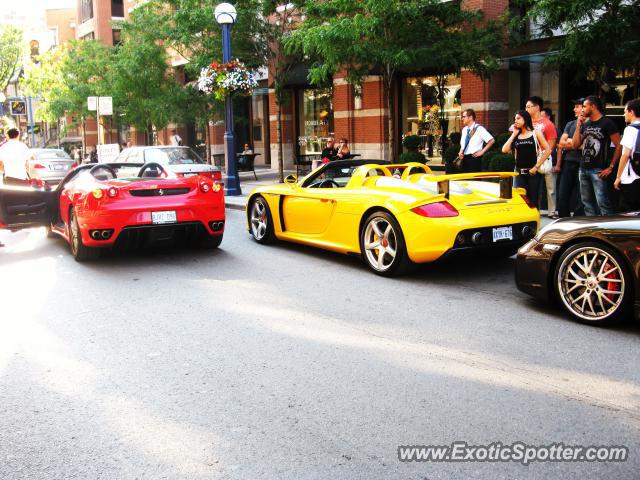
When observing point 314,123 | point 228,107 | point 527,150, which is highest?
point 314,123

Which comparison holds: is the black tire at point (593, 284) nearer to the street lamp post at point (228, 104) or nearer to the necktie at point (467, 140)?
the necktie at point (467, 140)

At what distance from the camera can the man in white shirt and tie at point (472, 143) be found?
10961mm

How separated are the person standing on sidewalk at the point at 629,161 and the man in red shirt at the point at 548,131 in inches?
83.4

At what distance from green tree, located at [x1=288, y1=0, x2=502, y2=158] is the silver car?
4093 millimetres

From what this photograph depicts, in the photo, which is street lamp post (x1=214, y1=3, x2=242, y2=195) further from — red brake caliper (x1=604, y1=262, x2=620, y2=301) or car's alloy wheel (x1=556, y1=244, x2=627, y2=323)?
red brake caliper (x1=604, y1=262, x2=620, y2=301)

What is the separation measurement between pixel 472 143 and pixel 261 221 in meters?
3.82

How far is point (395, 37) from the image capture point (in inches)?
563

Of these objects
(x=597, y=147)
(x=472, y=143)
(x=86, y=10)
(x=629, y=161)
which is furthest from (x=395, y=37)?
(x=86, y=10)

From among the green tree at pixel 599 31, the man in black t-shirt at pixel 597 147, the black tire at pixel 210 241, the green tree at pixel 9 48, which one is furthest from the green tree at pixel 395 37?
the green tree at pixel 9 48

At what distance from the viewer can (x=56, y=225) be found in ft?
32.9

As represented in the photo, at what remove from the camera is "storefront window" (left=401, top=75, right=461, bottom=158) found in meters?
20.7

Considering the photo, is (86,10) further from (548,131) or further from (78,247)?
(548,131)

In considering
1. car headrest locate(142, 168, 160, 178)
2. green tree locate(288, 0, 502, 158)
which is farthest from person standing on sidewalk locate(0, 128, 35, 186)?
green tree locate(288, 0, 502, 158)

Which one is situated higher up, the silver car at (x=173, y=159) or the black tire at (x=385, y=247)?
the silver car at (x=173, y=159)
